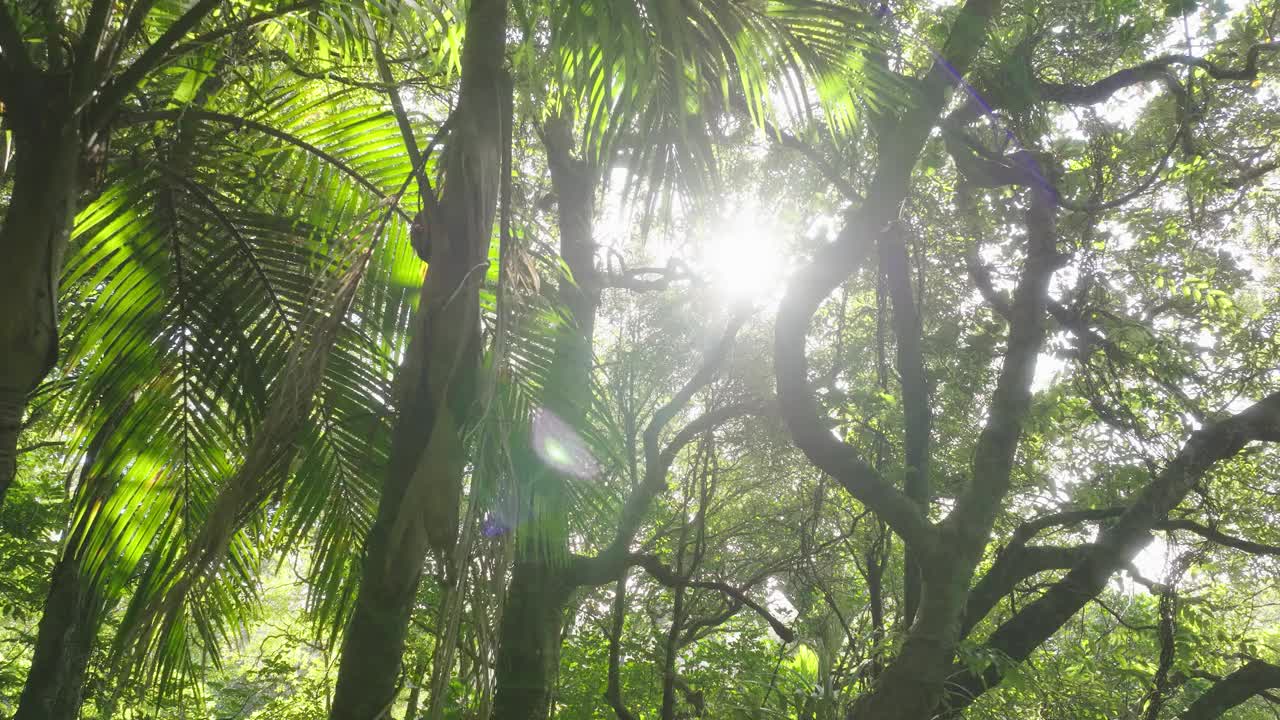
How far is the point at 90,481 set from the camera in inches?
120

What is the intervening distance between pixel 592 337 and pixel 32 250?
14.2 ft

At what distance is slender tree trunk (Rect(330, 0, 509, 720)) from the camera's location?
1.67m

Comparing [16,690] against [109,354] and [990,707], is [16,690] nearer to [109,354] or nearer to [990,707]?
[109,354]

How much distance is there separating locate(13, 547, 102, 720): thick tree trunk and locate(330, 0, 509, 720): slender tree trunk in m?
5.35

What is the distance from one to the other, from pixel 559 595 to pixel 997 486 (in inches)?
135

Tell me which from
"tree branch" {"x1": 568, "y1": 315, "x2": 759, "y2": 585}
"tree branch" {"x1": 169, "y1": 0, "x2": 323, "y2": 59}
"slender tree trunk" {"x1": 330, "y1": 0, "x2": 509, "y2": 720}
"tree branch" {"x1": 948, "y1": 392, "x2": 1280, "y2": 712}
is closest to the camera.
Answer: "slender tree trunk" {"x1": 330, "y1": 0, "x2": 509, "y2": 720}

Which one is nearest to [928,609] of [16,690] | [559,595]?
[559,595]

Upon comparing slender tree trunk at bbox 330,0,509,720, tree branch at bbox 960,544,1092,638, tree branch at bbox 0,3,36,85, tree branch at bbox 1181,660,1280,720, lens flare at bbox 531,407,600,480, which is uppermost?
tree branch at bbox 960,544,1092,638

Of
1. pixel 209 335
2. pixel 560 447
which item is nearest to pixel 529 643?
pixel 560 447

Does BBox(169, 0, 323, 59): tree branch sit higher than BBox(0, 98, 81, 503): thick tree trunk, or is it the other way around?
BBox(169, 0, 323, 59): tree branch

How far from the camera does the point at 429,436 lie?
5.84ft

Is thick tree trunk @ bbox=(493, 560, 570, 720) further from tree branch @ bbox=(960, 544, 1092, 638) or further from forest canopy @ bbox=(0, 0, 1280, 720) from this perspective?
tree branch @ bbox=(960, 544, 1092, 638)

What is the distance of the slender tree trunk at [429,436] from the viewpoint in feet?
5.48

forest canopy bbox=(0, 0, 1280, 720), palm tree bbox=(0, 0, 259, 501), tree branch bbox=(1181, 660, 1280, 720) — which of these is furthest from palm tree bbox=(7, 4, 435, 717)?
tree branch bbox=(1181, 660, 1280, 720)
